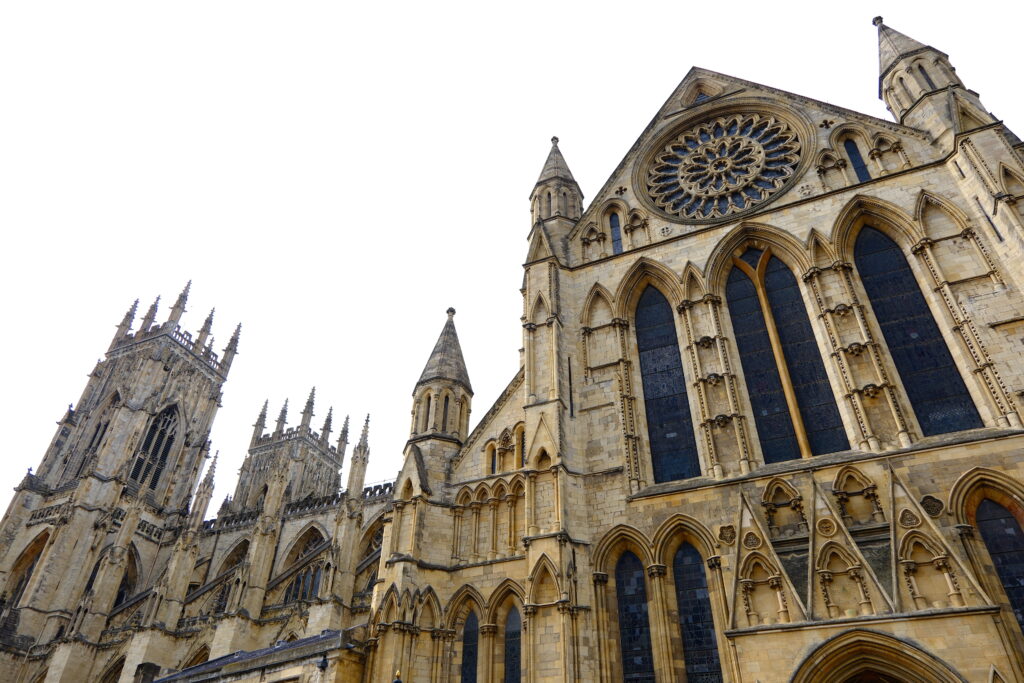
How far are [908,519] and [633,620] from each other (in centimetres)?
528

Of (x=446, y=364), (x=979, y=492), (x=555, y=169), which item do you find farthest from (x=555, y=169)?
(x=979, y=492)

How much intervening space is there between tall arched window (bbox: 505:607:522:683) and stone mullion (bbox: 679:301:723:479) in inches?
198

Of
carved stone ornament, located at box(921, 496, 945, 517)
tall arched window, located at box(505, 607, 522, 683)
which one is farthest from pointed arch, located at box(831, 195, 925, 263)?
tall arched window, located at box(505, 607, 522, 683)

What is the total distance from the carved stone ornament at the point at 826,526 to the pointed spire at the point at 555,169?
1298 cm

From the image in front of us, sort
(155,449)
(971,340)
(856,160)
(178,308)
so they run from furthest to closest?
(178,308) → (155,449) → (856,160) → (971,340)

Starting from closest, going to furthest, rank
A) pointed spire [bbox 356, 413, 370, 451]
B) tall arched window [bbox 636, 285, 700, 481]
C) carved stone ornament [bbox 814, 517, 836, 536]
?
carved stone ornament [bbox 814, 517, 836, 536] < tall arched window [bbox 636, 285, 700, 481] < pointed spire [bbox 356, 413, 370, 451]

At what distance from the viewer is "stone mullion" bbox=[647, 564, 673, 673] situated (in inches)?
483

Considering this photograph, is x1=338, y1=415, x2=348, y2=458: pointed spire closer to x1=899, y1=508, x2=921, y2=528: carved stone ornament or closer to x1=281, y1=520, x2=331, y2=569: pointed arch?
x1=281, y1=520, x2=331, y2=569: pointed arch

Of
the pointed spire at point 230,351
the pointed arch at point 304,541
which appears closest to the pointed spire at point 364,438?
the pointed arch at point 304,541

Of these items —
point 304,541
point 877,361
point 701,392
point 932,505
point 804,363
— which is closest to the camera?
point 932,505

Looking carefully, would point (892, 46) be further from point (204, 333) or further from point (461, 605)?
point (204, 333)

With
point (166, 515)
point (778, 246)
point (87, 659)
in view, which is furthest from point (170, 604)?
point (778, 246)

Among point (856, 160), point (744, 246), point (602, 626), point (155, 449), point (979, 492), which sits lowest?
point (602, 626)

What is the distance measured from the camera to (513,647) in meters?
13.6
